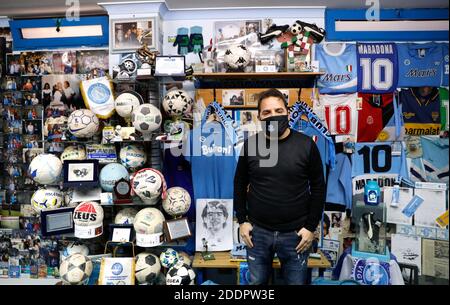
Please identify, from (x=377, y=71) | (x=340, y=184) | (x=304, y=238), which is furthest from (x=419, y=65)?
(x=304, y=238)

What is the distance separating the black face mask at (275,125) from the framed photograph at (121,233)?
4.63 feet

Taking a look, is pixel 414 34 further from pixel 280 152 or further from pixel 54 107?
pixel 54 107

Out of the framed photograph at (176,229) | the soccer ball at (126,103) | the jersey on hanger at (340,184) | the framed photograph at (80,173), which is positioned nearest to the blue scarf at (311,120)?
the jersey on hanger at (340,184)

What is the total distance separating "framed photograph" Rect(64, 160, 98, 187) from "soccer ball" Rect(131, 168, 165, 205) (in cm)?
36

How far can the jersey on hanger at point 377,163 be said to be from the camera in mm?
3182

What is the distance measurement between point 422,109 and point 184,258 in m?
2.78

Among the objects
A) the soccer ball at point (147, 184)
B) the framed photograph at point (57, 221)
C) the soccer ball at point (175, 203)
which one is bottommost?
the framed photograph at point (57, 221)

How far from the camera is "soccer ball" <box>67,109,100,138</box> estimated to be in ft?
8.42

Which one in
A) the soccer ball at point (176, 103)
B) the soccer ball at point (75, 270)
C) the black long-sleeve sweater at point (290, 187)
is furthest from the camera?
the soccer ball at point (176, 103)

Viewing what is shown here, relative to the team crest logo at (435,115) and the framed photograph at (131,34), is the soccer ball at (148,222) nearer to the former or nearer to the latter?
the framed photograph at (131,34)

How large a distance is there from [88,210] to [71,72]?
65.8 inches

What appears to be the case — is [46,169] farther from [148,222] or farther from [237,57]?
[237,57]

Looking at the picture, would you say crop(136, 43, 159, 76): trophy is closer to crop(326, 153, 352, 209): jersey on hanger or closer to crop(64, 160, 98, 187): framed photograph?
crop(64, 160, 98, 187): framed photograph

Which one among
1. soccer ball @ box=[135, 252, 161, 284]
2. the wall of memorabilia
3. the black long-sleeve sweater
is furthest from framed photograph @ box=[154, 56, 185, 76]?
soccer ball @ box=[135, 252, 161, 284]
